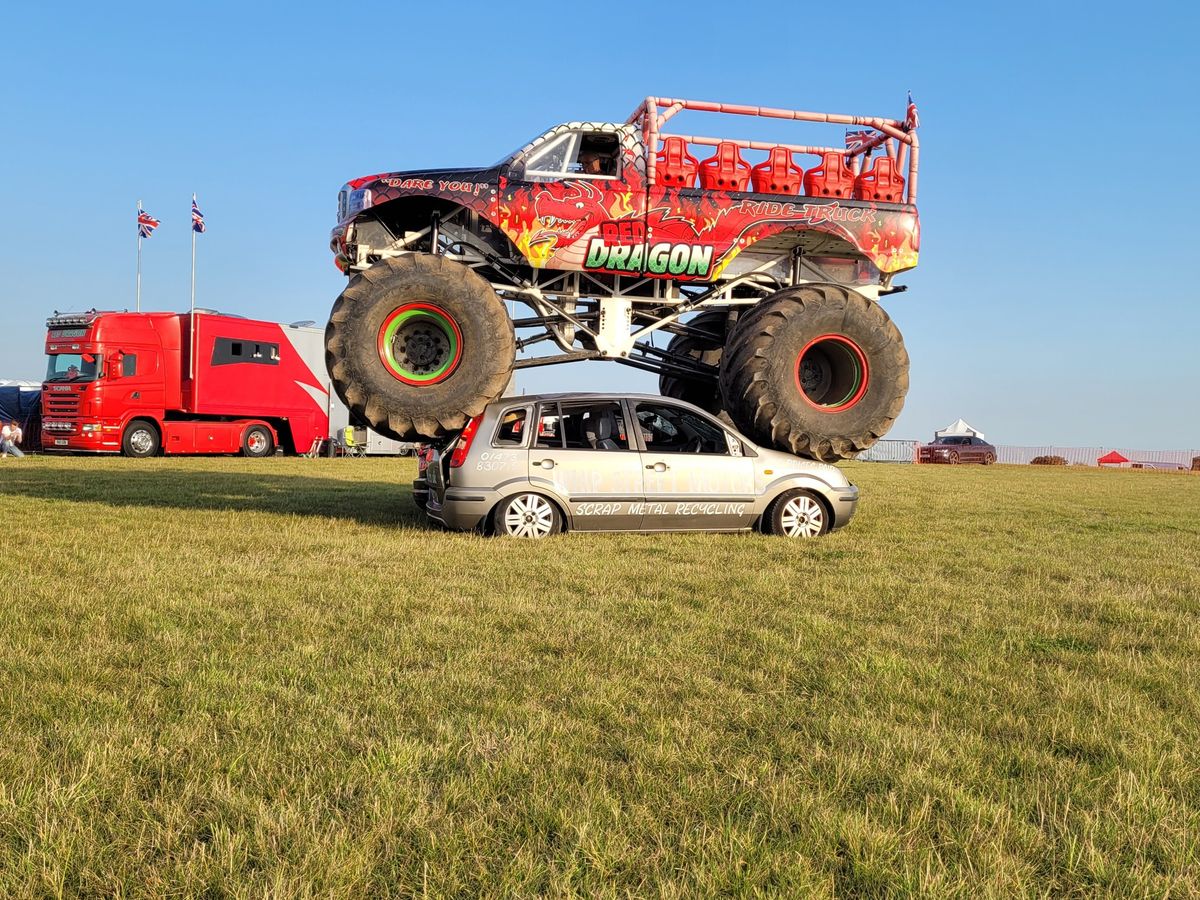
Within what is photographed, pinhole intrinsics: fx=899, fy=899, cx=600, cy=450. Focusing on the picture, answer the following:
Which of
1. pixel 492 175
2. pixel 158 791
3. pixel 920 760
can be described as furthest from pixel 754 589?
pixel 492 175

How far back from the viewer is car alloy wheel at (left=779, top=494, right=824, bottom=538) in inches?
340

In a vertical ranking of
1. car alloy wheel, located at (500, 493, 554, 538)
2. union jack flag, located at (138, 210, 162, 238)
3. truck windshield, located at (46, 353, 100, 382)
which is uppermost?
union jack flag, located at (138, 210, 162, 238)

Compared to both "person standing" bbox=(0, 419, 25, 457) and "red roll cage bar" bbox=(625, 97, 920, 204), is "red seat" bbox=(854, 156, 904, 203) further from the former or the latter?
"person standing" bbox=(0, 419, 25, 457)

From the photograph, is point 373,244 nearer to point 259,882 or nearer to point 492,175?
point 492,175

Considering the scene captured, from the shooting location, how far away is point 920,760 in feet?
9.39

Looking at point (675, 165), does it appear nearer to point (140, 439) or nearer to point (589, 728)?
point (589, 728)

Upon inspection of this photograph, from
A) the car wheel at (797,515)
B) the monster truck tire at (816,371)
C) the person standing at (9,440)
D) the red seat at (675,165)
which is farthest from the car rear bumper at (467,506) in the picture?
the person standing at (9,440)

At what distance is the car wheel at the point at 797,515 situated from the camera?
861cm

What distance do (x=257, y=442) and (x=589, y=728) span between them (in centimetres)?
2266

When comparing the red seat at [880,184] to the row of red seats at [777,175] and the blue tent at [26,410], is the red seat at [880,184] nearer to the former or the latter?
the row of red seats at [777,175]

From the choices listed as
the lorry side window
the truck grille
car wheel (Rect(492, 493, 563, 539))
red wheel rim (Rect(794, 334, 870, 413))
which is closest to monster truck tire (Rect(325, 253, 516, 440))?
car wheel (Rect(492, 493, 563, 539))

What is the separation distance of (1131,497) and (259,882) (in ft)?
59.8

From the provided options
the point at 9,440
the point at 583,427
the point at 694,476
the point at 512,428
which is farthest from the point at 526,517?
the point at 9,440

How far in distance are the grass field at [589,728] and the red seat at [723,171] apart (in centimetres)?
365
